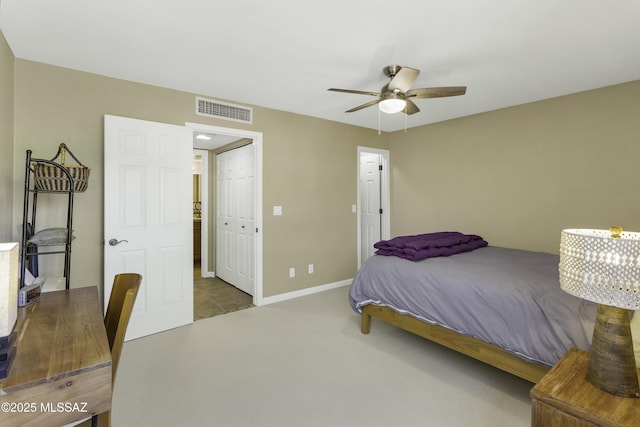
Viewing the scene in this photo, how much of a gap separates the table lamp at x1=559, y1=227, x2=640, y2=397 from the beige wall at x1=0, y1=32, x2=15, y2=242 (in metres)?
3.27

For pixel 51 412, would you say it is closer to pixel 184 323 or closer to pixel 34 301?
pixel 34 301

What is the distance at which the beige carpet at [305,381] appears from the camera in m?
1.85

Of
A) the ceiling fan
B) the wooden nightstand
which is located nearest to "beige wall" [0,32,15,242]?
the ceiling fan

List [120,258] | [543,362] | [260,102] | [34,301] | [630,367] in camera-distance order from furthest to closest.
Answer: [260,102], [120,258], [543,362], [34,301], [630,367]

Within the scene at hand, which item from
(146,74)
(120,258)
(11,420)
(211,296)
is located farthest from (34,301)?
(211,296)

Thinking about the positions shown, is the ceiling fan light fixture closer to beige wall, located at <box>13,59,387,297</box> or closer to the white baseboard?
beige wall, located at <box>13,59,387,297</box>

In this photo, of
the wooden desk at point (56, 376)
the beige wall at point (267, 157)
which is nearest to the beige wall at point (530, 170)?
the beige wall at point (267, 157)

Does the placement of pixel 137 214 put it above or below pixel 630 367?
above

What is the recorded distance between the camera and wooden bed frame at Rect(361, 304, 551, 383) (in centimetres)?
191

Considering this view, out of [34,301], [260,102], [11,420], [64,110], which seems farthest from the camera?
[260,102]

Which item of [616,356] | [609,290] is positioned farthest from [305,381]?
[609,290]

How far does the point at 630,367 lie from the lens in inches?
44.8

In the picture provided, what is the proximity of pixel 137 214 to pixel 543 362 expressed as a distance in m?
3.28

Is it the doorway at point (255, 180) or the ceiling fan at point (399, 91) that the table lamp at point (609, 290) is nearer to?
the ceiling fan at point (399, 91)
